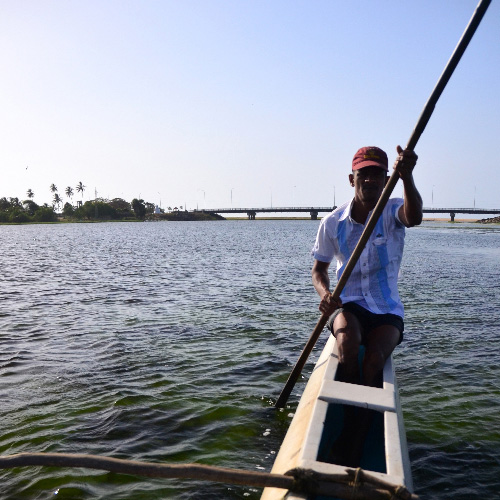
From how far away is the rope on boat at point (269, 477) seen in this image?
3410 millimetres

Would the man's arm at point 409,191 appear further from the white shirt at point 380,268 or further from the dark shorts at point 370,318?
the dark shorts at point 370,318

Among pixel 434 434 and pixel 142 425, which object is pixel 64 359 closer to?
pixel 142 425

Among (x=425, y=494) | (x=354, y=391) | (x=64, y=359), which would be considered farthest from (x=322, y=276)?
(x=64, y=359)

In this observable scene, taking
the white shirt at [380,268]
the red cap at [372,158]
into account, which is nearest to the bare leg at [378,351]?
the white shirt at [380,268]

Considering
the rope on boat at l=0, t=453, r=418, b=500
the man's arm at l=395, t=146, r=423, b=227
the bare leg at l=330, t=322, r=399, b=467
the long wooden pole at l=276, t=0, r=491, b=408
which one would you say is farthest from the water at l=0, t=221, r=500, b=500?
the man's arm at l=395, t=146, r=423, b=227

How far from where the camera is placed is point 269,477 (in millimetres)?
3498

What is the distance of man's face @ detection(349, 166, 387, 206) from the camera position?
5816 millimetres

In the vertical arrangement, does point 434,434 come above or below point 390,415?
below

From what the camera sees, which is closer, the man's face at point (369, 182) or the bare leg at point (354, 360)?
the bare leg at point (354, 360)

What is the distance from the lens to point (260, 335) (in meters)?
12.8

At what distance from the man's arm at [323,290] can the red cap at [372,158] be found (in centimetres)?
129

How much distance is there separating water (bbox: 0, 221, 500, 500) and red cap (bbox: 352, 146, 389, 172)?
350 centimetres

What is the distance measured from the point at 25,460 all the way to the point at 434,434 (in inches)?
210

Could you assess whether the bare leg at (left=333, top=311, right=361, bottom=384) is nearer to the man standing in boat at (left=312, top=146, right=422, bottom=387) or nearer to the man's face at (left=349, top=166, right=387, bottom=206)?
the man standing in boat at (left=312, top=146, right=422, bottom=387)
